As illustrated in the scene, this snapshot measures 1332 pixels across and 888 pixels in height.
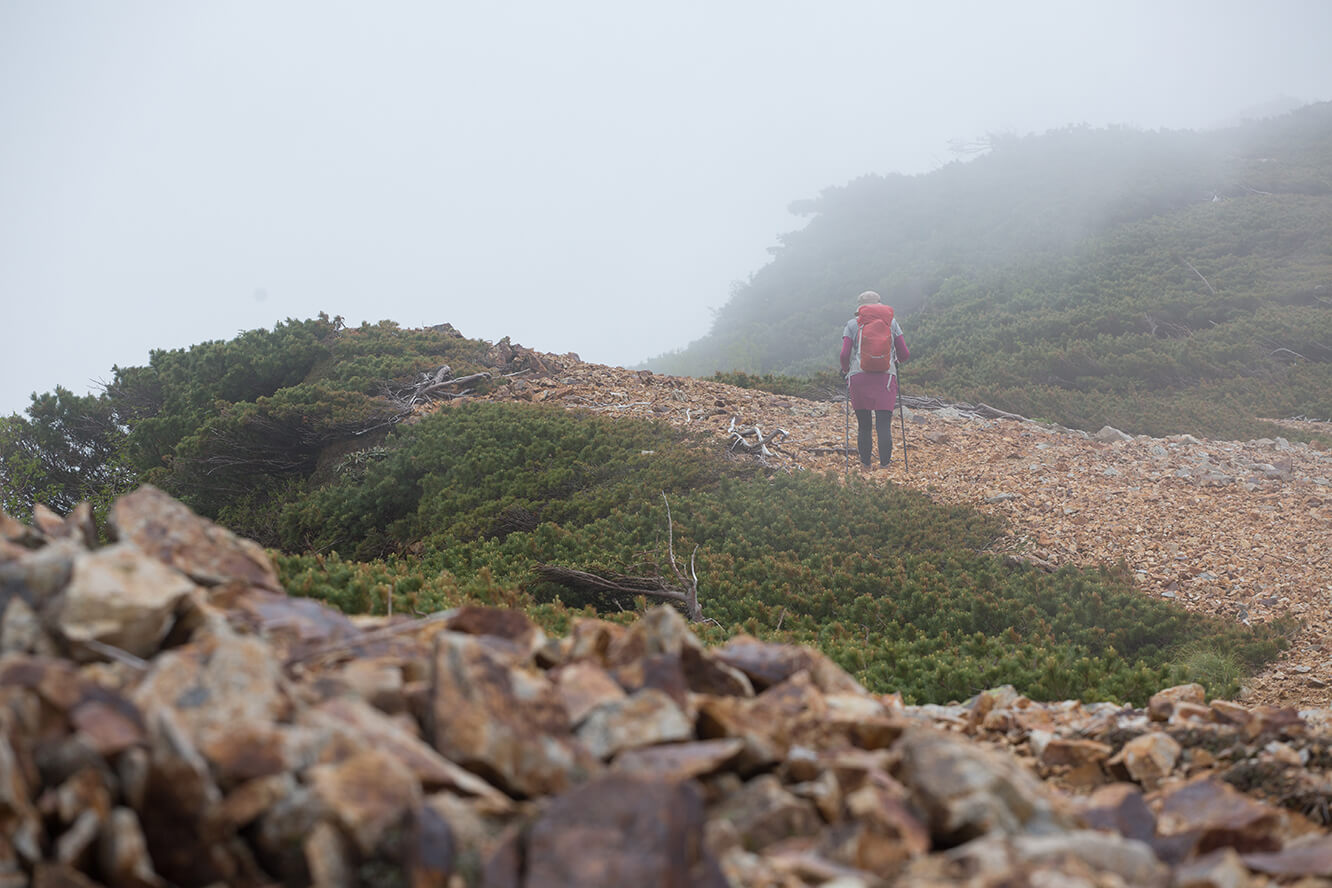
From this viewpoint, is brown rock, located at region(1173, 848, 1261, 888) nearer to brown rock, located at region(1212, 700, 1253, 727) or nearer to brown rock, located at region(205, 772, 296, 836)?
brown rock, located at region(1212, 700, 1253, 727)

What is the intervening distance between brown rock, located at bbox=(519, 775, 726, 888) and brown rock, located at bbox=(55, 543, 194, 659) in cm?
154

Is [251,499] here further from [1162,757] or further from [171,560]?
[1162,757]

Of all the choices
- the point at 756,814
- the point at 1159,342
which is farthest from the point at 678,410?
the point at 1159,342

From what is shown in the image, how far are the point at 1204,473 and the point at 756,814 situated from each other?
11.5m

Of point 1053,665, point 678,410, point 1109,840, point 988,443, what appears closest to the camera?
point 1109,840

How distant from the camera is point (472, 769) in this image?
2.71 metres

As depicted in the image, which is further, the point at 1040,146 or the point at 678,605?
the point at 1040,146

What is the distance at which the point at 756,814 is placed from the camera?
267 centimetres

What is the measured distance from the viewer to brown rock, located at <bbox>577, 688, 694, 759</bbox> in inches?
115

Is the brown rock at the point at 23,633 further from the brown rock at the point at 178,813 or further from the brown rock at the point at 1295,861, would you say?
the brown rock at the point at 1295,861

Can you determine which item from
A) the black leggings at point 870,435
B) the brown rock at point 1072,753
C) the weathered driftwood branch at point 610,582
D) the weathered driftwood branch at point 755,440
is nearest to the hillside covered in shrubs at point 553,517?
the weathered driftwood branch at point 610,582

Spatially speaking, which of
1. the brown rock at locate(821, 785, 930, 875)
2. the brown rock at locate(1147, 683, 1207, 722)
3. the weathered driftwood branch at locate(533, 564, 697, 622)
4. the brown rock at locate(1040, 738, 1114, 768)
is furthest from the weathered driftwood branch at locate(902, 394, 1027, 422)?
the brown rock at locate(821, 785, 930, 875)

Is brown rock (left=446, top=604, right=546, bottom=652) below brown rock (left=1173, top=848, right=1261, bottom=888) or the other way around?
the other way around

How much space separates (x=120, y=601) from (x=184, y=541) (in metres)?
0.98
